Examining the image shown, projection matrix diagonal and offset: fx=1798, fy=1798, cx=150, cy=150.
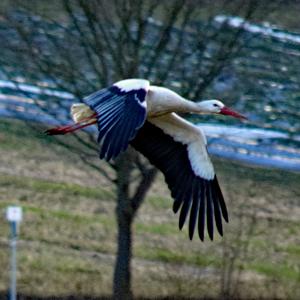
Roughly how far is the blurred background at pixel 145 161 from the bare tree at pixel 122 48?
2cm

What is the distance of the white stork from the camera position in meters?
12.7

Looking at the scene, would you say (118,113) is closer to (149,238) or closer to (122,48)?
(122,48)

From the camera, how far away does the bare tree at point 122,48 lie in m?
16.1

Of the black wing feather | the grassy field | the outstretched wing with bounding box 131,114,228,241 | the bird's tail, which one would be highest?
the black wing feather

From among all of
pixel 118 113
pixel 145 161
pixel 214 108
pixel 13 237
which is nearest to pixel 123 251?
pixel 145 161

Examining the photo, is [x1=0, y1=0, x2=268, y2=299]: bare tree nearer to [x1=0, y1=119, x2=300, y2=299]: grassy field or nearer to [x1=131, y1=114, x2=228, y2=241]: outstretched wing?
[x1=0, y1=119, x2=300, y2=299]: grassy field

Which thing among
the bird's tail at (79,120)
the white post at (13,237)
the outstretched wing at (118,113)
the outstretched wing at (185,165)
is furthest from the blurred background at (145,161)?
the outstretched wing at (118,113)

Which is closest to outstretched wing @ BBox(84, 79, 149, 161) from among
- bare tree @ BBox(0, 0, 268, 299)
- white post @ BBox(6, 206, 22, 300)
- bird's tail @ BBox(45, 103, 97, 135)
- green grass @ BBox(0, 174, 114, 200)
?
bird's tail @ BBox(45, 103, 97, 135)

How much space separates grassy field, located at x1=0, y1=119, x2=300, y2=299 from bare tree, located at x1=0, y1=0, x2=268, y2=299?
0.91 meters

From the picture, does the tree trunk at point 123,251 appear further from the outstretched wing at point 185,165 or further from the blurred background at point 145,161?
the outstretched wing at point 185,165

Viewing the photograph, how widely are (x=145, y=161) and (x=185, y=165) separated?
3203 mm

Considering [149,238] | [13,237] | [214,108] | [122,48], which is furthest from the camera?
[149,238]

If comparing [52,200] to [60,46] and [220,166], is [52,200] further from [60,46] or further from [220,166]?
[60,46]

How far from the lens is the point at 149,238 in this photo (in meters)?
19.6
